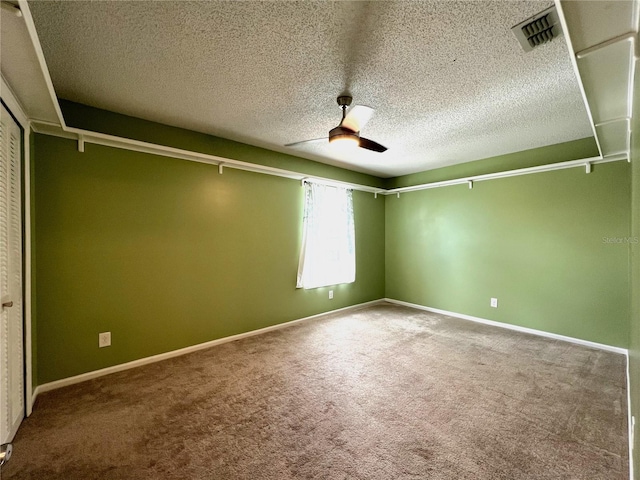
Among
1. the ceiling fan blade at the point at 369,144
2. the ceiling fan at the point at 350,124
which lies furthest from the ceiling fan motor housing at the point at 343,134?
the ceiling fan blade at the point at 369,144

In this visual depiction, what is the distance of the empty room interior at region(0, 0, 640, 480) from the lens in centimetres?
152

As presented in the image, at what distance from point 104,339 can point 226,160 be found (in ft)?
7.00

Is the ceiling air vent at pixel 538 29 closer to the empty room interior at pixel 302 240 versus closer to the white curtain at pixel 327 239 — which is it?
the empty room interior at pixel 302 240

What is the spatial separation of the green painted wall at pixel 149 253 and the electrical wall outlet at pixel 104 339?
0.04 m

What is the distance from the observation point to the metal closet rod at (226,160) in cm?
230

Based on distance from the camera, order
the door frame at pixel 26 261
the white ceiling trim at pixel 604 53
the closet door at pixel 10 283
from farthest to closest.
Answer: the door frame at pixel 26 261
the closet door at pixel 10 283
the white ceiling trim at pixel 604 53

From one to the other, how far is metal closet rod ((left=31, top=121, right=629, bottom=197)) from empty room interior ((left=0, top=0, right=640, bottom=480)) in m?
0.03

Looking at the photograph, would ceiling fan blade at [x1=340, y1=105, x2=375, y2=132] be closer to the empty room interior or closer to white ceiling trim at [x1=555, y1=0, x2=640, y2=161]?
the empty room interior

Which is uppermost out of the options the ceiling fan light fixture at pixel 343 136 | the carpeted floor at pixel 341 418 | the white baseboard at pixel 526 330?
the ceiling fan light fixture at pixel 343 136

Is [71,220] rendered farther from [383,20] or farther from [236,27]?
[383,20]

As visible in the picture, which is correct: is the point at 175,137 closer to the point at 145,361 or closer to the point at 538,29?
the point at 145,361

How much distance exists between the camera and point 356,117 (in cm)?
209

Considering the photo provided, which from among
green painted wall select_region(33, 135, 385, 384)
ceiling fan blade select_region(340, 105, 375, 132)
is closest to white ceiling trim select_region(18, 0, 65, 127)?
green painted wall select_region(33, 135, 385, 384)

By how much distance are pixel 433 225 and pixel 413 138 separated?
1.86m
